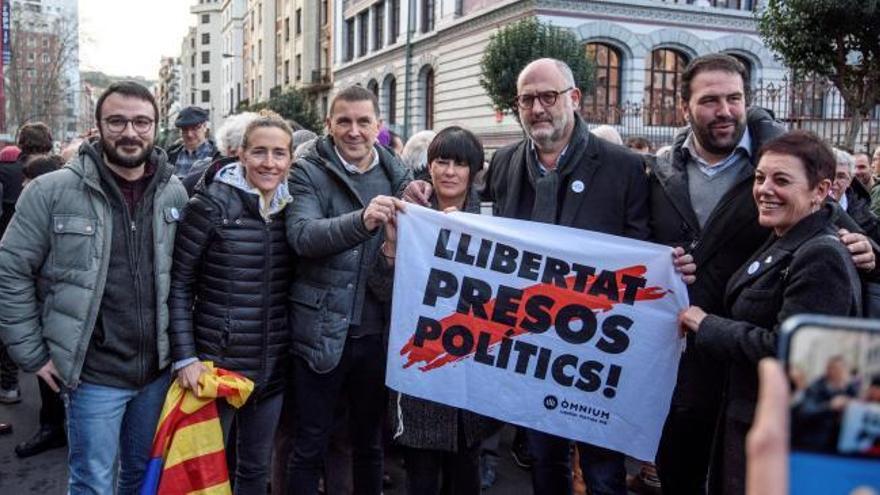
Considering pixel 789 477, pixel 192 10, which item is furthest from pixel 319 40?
pixel 192 10

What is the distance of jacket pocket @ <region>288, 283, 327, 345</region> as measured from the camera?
3.30 meters

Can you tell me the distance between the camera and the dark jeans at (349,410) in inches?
134

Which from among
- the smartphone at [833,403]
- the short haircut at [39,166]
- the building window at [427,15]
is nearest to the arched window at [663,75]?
the building window at [427,15]

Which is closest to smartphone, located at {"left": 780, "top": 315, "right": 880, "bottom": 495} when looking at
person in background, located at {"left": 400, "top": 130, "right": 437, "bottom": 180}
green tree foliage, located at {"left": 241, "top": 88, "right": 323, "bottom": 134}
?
person in background, located at {"left": 400, "top": 130, "right": 437, "bottom": 180}

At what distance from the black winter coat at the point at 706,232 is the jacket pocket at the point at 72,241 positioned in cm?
245

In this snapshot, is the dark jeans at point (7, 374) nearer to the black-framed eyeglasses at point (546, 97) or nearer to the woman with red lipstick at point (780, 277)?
the black-framed eyeglasses at point (546, 97)

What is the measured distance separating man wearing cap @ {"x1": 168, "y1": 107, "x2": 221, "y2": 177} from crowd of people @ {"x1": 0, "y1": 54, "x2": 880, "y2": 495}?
3531 millimetres

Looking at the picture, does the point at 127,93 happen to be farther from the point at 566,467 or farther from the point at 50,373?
the point at 566,467

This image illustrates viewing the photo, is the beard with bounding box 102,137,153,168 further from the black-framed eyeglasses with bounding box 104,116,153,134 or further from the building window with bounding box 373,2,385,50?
the building window with bounding box 373,2,385,50

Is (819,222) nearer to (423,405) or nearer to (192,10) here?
(423,405)

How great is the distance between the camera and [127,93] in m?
3.10

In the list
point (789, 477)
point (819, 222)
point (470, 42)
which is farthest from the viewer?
point (470, 42)

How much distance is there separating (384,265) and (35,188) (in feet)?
4.92

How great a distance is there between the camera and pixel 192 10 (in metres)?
99.6
